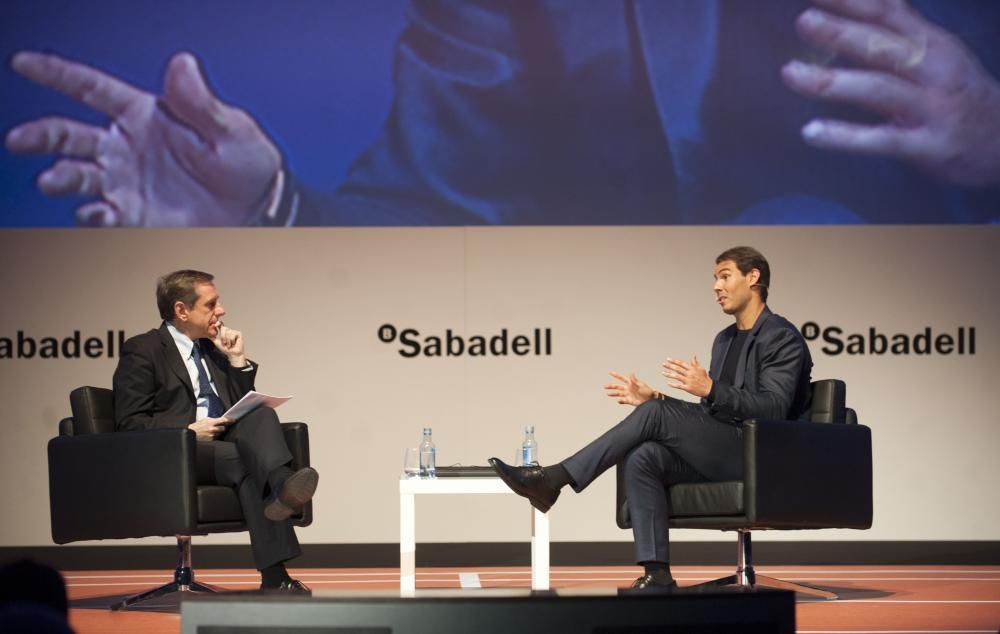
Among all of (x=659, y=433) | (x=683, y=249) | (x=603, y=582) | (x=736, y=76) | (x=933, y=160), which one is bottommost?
(x=603, y=582)

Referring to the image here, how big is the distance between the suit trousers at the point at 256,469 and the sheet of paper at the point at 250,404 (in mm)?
21

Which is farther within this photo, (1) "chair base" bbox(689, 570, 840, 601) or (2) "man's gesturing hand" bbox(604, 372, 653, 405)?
(2) "man's gesturing hand" bbox(604, 372, 653, 405)

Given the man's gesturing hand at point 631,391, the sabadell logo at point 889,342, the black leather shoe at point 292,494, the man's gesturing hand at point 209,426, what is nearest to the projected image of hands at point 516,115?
the sabadell logo at point 889,342

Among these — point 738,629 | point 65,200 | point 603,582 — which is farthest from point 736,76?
point 738,629

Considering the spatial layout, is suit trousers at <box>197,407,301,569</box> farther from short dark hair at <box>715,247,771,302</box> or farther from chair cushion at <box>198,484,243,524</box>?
short dark hair at <box>715,247,771,302</box>

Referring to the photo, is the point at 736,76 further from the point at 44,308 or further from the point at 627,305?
the point at 44,308

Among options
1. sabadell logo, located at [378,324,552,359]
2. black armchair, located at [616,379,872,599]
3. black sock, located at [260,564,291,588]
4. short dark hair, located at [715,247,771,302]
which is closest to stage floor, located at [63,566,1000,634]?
black sock, located at [260,564,291,588]

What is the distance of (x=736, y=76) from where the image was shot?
23.3ft

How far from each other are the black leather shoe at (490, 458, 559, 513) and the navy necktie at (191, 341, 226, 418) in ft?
3.95

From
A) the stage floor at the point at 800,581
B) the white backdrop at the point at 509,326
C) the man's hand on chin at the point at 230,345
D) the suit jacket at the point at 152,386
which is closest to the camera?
the stage floor at the point at 800,581

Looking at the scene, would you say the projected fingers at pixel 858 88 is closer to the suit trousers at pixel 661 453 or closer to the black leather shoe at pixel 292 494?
the suit trousers at pixel 661 453

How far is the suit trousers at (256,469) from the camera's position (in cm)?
460

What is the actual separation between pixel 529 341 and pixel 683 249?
0.92 meters

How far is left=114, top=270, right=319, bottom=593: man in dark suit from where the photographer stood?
4.60 metres
